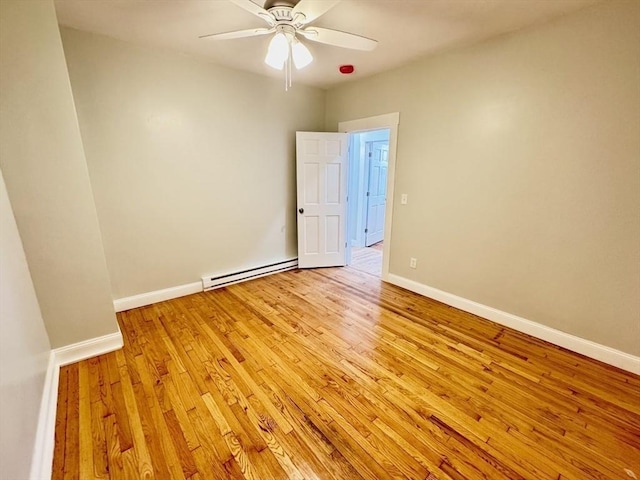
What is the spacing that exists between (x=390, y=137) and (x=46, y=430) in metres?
3.66

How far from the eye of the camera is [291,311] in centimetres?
280

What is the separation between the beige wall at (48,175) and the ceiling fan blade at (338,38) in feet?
5.21

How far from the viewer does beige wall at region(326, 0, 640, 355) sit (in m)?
1.90

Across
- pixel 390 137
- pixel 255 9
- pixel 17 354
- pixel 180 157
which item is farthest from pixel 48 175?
pixel 390 137

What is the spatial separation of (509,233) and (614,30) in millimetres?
1514

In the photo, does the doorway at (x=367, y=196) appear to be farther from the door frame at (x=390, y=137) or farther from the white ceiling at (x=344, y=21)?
the white ceiling at (x=344, y=21)

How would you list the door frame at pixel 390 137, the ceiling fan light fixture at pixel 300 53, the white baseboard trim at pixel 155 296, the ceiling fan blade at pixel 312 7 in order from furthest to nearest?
1. the door frame at pixel 390 137
2. the white baseboard trim at pixel 155 296
3. the ceiling fan light fixture at pixel 300 53
4. the ceiling fan blade at pixel 312 7

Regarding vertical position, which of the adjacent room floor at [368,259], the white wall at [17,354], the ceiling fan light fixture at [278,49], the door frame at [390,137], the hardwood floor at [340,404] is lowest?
the adjacent room floor at [368,259]

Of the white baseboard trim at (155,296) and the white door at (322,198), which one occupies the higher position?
the white door at (322,198)

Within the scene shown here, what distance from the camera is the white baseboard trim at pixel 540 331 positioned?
202 centimetres

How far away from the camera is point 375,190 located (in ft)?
18.6

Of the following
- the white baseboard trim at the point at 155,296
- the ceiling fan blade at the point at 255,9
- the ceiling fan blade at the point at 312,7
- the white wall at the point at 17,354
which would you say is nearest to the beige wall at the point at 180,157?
the white baseboard trim at the point at 155,296

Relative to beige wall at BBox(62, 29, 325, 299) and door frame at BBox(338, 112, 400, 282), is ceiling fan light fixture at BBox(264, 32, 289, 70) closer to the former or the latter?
beige wall at BBox(62, 29, 325, 299)

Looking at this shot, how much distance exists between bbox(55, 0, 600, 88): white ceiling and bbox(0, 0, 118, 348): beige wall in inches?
20.8
